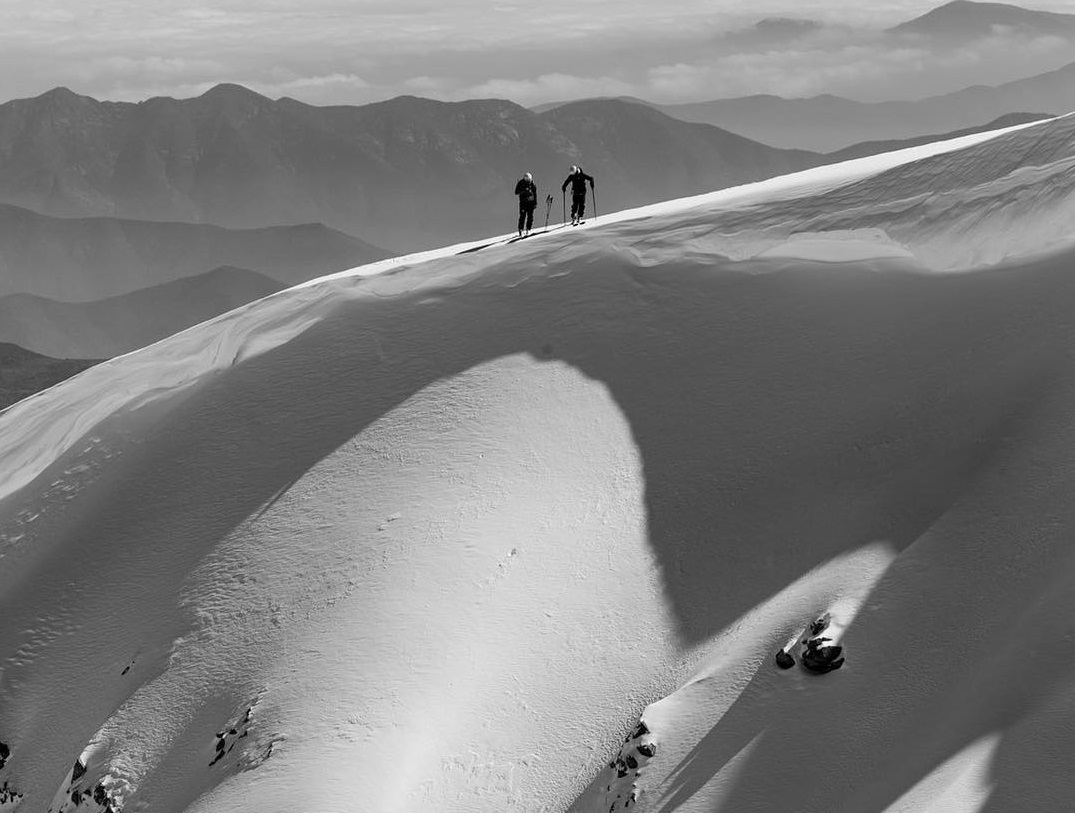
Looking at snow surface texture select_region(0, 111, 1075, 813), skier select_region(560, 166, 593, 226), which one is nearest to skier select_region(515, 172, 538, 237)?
skier select_region(560, 166, 593, 226)

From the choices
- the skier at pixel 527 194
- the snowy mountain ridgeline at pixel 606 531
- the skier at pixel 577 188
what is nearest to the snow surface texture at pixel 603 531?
the snowy mountain ridgeline at pixel 606 531

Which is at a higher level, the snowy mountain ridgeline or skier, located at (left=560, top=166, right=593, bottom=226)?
skier, located at (left=560, top=166, right=593, bottom=226)

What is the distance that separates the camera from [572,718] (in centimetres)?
2270

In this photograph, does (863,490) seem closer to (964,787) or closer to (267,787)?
(964,787)

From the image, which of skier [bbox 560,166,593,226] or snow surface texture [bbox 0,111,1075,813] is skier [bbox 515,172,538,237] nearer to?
skier [bbox 560,166,593,226]

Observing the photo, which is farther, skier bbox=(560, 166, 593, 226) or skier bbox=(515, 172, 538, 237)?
skier bbox=(560, 166, 593, 226)

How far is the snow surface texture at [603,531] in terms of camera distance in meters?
20.5

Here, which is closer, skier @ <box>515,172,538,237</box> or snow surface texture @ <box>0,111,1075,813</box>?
snow surface texture @ <box>0,111,1075,813</box>

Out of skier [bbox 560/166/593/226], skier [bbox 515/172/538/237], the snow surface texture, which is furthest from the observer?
skier [bbox 560/166/593/226]

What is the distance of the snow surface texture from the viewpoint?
67.3ft

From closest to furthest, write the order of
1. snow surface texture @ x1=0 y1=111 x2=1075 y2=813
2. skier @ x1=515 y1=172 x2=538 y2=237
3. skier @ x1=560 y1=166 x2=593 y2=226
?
snow surface texture @ x1=0 y1=111 x2=1075 y2=813, skier @ x1=515 y1=172 x2=538 y2=237, skier @ x1=560 y1=166 x2=593 y2=226

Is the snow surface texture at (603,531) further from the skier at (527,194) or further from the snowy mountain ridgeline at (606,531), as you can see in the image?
the skier at (527,194)

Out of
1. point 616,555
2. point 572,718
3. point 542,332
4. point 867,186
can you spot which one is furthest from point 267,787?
point 867,186

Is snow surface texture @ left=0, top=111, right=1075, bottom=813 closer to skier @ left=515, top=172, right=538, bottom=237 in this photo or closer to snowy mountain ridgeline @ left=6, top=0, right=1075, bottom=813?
snowy mountain ridgeline @ left=6, top=0, right=1075, bottom=813
